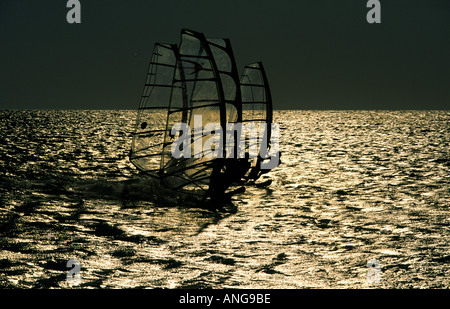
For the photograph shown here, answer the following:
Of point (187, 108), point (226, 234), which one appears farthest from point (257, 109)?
point (226, 234)

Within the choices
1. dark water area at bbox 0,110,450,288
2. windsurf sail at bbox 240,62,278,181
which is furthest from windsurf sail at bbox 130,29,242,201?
windsurf sail at bbox 240,62,278,181

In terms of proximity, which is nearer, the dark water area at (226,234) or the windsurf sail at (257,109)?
the dark water area at (226,234)

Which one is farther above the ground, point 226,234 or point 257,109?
point 257,109

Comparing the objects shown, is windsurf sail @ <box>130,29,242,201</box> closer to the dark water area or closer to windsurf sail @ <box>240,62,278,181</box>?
the dark water area

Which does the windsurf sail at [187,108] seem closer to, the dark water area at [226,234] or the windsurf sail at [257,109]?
the dark water area at [226,234]

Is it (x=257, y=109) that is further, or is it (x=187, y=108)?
(x=257, y=109)

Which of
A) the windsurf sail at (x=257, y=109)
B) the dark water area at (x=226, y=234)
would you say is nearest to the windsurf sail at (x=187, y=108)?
the dark water area at (x=226, y=234)

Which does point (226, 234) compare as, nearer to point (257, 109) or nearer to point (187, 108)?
point (187, 108)

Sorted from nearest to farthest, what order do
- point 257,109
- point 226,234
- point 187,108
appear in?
point 226,234
point 187,108
point 257,109

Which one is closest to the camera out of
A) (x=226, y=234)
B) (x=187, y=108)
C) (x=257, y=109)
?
(x=226, y=234)

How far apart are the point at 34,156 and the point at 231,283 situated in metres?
25.4

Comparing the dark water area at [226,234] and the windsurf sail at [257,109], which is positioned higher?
the windsurf sail at [257,109]
